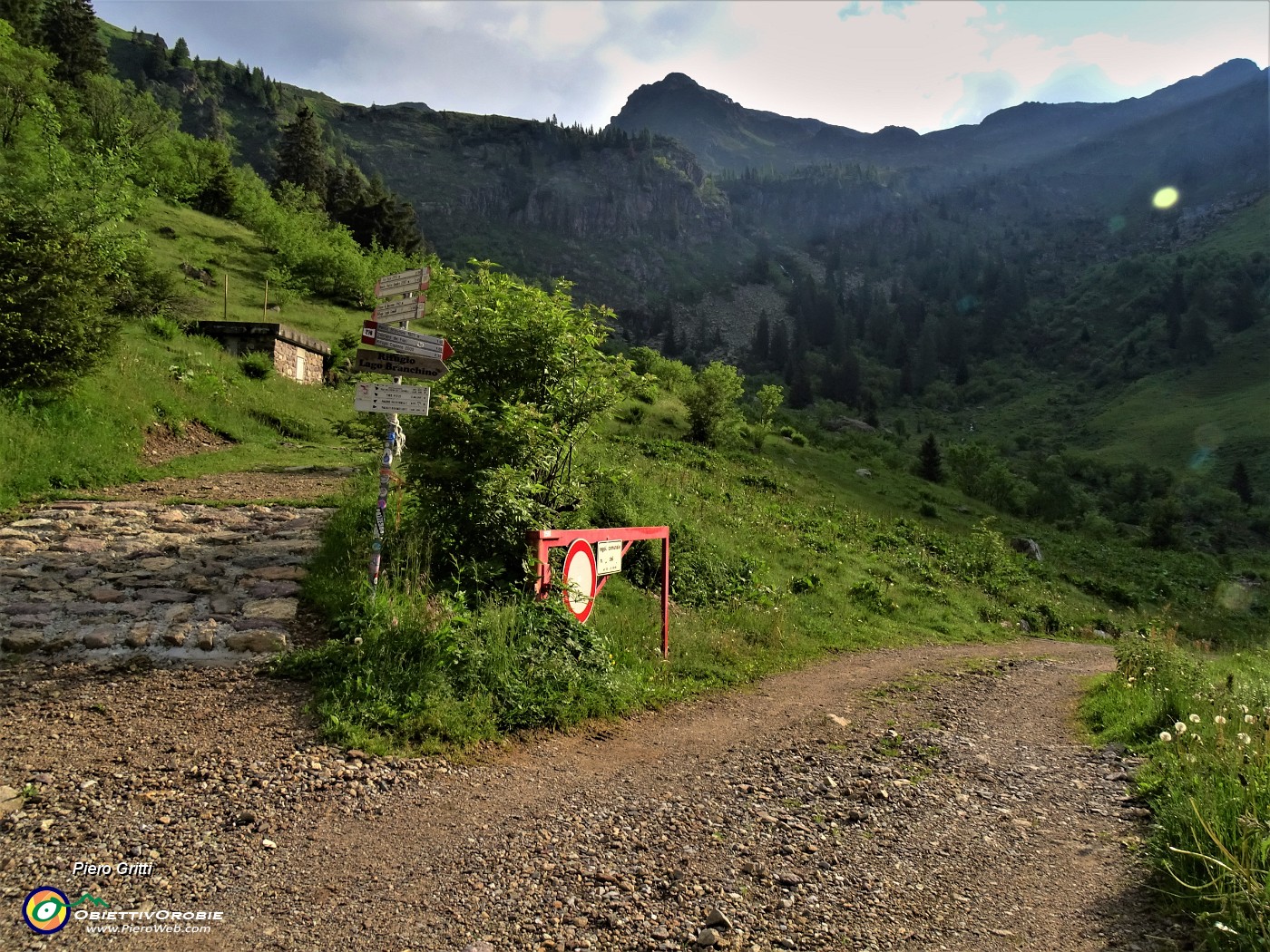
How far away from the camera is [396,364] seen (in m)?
6.95

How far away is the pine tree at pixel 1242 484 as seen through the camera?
83.8 meters

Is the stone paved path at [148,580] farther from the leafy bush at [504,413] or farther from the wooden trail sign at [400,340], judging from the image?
the wooden trail sign at [400,340]

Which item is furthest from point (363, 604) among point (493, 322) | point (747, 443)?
point (747, 443)

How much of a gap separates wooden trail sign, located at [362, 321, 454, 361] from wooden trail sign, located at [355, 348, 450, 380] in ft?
0.24

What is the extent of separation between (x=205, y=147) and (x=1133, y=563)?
6996 cm

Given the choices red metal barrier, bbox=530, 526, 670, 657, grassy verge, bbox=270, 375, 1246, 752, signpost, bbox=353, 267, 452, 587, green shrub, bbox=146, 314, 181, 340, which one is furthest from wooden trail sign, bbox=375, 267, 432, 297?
green shrub, bbox=146, 314, 181, 340

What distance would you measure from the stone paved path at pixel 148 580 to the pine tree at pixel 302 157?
71.6m

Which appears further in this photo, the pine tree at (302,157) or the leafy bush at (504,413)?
the pine tree at (302,157)

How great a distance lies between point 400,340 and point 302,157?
78896mm

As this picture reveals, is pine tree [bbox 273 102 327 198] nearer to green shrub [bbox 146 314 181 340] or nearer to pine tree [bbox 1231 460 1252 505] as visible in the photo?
green shrub [bbox 146 314 181 340]

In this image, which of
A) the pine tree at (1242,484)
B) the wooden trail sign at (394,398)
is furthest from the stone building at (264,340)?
the pine tree at (1242,484)

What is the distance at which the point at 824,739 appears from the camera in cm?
679

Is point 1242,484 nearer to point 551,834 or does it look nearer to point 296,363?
point 296,363

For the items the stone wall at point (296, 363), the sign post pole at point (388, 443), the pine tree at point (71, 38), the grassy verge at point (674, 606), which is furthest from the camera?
the pine tree at point (71, 38)
